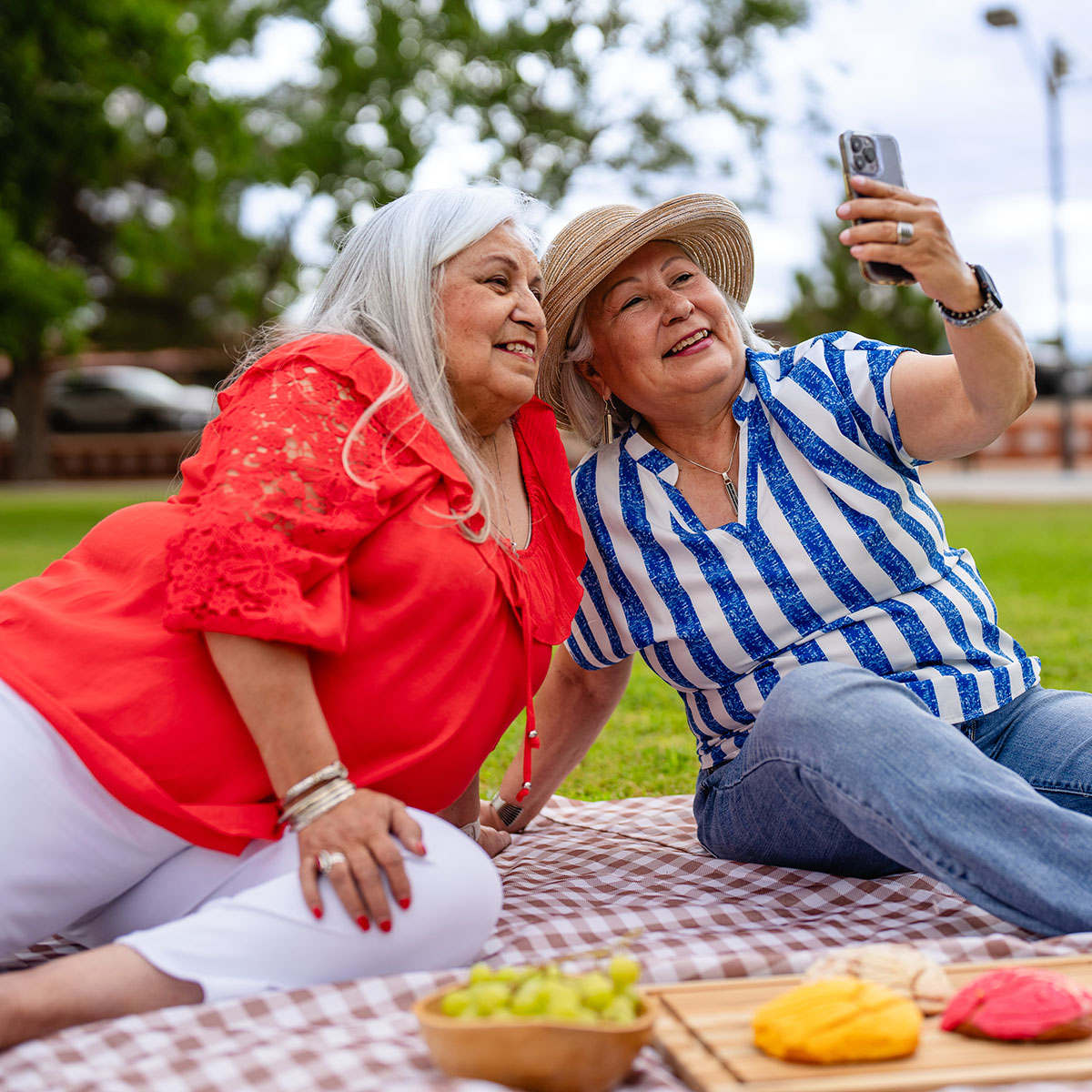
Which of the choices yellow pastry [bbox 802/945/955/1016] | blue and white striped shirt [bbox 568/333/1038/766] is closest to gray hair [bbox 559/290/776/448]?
blue and white striped shirt [bbox 568/333/1038/766]

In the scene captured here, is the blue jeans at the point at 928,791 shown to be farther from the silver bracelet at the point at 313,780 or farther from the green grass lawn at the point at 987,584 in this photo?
the green grass lawn at the point at 987,584

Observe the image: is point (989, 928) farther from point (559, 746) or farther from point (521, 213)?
point (521, 213)

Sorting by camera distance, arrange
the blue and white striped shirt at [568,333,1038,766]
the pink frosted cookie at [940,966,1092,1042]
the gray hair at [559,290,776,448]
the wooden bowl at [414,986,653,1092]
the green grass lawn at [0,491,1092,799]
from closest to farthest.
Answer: the wooden bowl at [414,986,653,1092] < the pink frosted cookie at [940,966,1092,1042] < the blue and white striped shirt at [568,333,1038,766] < the gray hair at [559,290,776,448] < the green grass lawn at [0,491,1092,799]

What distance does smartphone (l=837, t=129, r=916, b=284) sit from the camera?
253 cm

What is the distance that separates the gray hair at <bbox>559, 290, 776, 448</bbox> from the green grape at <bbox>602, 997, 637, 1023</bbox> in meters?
1.70

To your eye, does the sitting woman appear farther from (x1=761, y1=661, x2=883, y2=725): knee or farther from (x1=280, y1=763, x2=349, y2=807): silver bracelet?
(x1=761, y1=661, x2=883, y2=725): knee

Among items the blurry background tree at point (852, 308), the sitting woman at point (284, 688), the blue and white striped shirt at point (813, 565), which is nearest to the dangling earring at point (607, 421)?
the blue and white striped shirt at point (813, 565)

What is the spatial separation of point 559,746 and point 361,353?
1390 millimetres

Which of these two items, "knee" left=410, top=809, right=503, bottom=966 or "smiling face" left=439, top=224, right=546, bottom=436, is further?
"smiling face" left=439, top=224, right=546, bottom=436

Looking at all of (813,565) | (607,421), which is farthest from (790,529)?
(607,421)

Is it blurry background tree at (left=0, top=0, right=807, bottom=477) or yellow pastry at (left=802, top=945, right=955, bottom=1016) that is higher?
blurry background tree at (left=0, top=0, right=807, bottom=477)

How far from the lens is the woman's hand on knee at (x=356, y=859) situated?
7.03 ft

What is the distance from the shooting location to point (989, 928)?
2619 mm

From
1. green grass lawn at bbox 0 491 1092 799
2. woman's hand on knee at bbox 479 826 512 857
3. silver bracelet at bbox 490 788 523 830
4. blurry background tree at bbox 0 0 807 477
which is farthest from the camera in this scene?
blurry background tree at bbox 0 0 807 477
